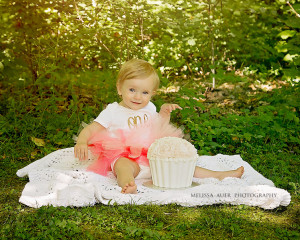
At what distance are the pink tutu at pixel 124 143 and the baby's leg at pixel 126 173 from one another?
87 millimetres

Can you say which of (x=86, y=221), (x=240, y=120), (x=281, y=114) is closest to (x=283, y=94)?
(x=281, y=114)

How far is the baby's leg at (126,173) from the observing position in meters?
2.70

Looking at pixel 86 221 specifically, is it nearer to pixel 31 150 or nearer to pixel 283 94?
pixel 31 150

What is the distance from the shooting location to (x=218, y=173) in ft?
10.2

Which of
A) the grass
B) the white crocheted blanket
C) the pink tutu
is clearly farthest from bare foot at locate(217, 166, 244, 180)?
the pink tutu

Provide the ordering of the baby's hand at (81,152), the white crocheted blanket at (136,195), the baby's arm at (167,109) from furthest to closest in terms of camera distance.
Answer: the baby's arm at (167,109)
the baby's hand at (81,152)
the white crocheted blanket at (136,195)

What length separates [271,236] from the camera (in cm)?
219

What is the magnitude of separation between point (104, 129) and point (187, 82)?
3.24 meters

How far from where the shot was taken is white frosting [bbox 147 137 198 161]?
280 centimetres

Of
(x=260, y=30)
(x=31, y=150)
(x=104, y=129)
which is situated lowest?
(x=31, y=150)

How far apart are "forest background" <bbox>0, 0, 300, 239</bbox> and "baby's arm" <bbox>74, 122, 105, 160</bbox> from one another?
504 millimetres

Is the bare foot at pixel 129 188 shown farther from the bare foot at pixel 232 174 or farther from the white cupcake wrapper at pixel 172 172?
the bare foot at pixel 232 174

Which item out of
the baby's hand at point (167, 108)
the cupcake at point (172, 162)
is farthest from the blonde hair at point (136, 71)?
the cupcake at point (172, 162)

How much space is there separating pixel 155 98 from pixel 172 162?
8.59 feet
